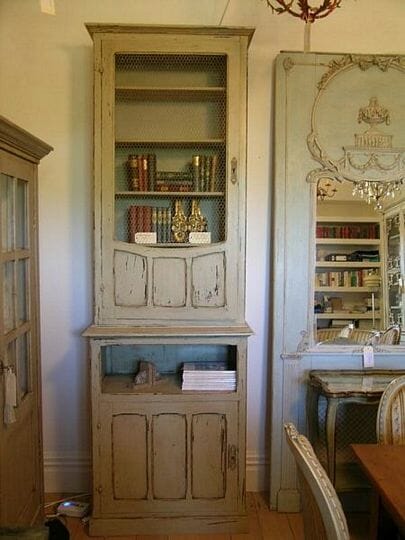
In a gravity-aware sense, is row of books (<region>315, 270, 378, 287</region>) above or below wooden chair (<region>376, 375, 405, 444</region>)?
above

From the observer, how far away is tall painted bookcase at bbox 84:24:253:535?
8.02ft

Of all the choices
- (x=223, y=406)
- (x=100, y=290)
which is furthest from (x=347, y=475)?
(x=100, y=290)

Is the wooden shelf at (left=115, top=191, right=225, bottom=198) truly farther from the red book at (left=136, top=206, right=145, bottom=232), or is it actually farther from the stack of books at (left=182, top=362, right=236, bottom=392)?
the stack of books at (left=182, top=362, right=236, bottom=392)

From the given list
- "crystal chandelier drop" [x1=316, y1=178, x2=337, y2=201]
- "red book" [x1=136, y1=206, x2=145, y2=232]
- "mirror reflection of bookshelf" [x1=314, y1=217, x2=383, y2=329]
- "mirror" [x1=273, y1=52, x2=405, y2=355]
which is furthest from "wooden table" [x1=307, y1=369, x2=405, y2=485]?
"red book" [x1=136, y1=206, x2=145, y2=232]

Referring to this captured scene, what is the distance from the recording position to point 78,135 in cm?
277

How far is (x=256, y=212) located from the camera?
281 centimetres

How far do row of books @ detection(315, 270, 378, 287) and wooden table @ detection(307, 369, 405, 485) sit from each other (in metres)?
0.47

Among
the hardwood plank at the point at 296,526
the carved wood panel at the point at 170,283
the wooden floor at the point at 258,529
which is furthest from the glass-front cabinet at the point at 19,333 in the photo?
the hardwood plank at the point at 296,526

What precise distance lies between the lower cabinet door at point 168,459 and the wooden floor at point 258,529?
→ 4.6 inches

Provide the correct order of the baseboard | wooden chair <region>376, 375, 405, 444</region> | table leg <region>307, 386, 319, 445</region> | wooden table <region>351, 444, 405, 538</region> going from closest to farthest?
wooden table <region>351, 444, 405, 538</region> < wooden chair <region>376, 375, 405, 444</region> < table leg <region>307, 386, 319, 445</region> < the baseboard

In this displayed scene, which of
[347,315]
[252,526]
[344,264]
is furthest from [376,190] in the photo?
[252,526]

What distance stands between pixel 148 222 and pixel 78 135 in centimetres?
67

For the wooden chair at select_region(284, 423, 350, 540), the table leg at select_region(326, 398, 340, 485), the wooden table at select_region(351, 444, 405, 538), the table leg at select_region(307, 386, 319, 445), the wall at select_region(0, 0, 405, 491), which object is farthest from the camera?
the wall at select_region(0, 0, 405, 491)

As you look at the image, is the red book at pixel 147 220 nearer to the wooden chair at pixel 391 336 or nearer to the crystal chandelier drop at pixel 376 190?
the crystal chandelier drop at pixel 376 190
